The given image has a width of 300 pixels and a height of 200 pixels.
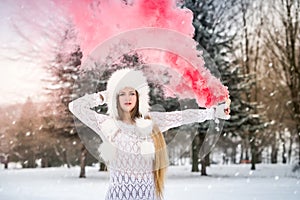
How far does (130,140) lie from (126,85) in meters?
0.28

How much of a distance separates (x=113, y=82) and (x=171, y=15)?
1676mm

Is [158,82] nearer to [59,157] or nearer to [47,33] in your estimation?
[47,33]

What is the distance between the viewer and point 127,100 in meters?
2.39

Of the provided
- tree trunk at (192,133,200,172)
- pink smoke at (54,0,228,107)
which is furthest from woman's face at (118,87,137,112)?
tree trunk at (192,133,200,172)

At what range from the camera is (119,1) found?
4.84 m

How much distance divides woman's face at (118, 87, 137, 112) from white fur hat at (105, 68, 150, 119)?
0.09 feet

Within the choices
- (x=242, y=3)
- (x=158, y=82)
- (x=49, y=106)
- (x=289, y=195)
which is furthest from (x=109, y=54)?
(x=242, y=3)

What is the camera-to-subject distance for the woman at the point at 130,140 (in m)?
2.35

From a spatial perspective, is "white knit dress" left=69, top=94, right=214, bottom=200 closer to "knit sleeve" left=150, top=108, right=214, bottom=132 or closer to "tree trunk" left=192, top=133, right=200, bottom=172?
"knit sleeve" left=150, top=108, right=214, bottom=132

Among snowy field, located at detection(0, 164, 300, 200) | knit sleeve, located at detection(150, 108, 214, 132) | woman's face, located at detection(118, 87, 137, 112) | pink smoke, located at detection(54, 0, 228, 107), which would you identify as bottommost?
snowy field, located at detection(0, 164, 300, 200)

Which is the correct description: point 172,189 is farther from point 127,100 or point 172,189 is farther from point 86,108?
point 86,108

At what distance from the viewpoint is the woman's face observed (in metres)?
2.39

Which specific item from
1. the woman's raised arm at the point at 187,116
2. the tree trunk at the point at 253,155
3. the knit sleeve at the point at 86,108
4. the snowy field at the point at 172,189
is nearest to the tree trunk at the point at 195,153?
the snowy field at the point at 172,189

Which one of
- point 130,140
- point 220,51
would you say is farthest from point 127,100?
point 220,51
